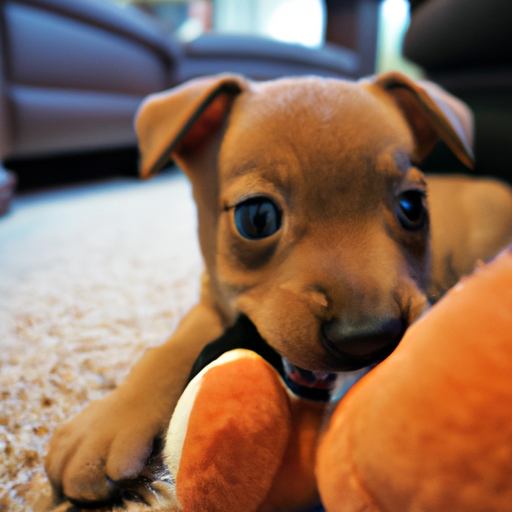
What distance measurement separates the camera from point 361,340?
55cm

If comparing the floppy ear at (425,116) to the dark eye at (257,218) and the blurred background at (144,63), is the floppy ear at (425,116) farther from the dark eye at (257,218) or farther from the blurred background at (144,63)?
the blurred background at (144,63)

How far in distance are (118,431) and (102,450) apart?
28mm

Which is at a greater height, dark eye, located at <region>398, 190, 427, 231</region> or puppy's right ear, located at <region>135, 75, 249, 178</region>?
puppy's right ear, located at <region>135, 75, 249, 178</region>

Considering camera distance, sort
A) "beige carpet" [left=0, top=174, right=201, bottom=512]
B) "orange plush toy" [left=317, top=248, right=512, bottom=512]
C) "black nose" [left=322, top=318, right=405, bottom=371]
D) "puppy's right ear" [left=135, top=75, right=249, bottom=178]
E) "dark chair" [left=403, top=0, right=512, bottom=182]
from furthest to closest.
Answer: "dark chair" [left=403, top=0, right=512, bottom=182] < "puppy's right ear" [left=135, top=75, right=249, bottom=178] < "beige carpet" [left=0, top=174, right=201, bottom=512] < "black nose" [left=322, top=318, right=405, bottom=371] < "orange plush toy" [left=317, top=248, right=512, bottom=512]

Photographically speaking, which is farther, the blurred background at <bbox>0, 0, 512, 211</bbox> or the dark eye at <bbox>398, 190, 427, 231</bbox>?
the blurred background at <bbox>0, 0, 512, 211</bbox>

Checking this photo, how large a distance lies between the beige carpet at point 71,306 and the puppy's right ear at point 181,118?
42 cm

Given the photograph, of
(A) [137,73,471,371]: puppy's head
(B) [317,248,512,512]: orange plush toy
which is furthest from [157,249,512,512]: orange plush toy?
(A) [137,73,471,371]: puppy's head

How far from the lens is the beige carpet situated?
0.74 metres

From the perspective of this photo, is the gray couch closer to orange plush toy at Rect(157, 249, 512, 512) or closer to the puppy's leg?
the puppy's leg

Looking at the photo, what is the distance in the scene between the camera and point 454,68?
2.07 m

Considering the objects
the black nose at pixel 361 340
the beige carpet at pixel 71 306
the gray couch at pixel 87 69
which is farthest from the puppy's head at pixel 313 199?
the gray couch at pixel 87 69

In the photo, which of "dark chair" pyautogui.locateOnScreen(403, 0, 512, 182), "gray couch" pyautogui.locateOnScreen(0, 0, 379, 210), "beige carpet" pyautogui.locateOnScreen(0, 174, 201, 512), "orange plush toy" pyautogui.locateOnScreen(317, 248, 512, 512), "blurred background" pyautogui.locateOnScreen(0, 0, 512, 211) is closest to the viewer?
"orange plush toy" pyautogui.locateOnScreen(317, 248, 512, 512)

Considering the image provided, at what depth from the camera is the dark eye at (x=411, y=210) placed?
77cm

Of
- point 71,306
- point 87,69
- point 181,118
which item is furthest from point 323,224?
point 87,69
